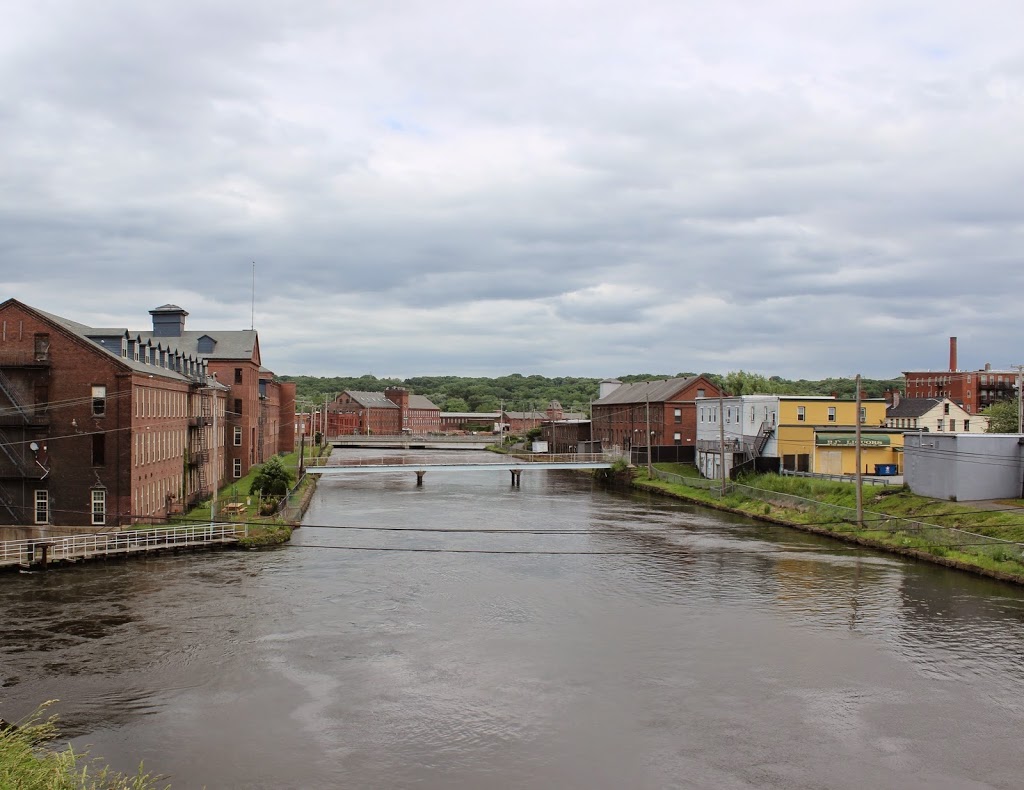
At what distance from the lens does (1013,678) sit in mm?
22672

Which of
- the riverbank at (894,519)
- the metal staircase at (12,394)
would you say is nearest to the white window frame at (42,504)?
the metal staircase at (12,394)

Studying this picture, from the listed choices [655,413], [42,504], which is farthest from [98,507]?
[655,413]

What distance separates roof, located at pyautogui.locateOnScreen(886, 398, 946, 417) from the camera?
305 feet

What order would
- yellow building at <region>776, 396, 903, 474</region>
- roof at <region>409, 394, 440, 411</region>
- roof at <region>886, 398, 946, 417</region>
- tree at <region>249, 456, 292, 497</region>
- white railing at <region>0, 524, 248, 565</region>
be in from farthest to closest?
roof at <region>409, 394, 440, 411</region>
roof at <region>886, 398, 946, 417</region>
yellow building at <region>776, 396, 903, 474</region>
tree at <region>249, 456, 292, 497</region>
white railing at <region>0, 524, 248, 565</region>

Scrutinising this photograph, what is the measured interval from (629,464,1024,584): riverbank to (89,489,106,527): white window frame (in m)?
36.5

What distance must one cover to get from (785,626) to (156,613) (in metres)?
21.1

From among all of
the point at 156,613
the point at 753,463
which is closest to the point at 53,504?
the point at 156,613

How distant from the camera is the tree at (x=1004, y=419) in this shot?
7088cm

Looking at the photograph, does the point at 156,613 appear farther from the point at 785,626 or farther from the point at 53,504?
the point at 785,626

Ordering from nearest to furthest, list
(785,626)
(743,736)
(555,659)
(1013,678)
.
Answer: (743,736)
(1013,678)
(555,659)
(785,626)

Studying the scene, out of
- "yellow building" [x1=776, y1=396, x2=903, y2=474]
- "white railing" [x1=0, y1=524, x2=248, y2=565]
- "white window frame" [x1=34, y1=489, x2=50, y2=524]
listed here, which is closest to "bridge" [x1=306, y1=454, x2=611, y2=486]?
"yellow building" [x1=776, y1=396, x2=903, y2=474]

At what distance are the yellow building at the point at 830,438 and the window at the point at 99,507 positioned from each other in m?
45.8

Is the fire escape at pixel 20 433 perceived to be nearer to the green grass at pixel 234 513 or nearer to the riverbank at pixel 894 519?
the green grass at pixel 234 513

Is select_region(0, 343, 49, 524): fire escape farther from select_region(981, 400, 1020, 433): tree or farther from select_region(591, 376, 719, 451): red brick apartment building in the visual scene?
select_region(981, 400, 1020, 433): tree
